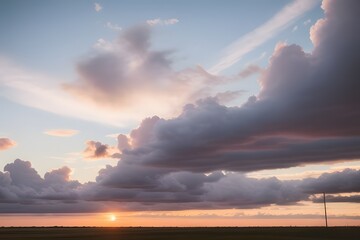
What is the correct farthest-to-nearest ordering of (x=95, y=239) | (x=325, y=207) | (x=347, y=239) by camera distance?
(x=325, y=207) → (x=95, y=239) → (x=347, y=239)

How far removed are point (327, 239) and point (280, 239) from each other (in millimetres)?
12798

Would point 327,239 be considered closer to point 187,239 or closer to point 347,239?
point 347,239

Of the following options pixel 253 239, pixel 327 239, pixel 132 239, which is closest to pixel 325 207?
pixel 327 239

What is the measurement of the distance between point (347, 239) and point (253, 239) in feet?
81.1

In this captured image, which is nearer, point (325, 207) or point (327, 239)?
point (327, 239)

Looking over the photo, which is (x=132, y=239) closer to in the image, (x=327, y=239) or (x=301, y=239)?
(x=301, y=239)

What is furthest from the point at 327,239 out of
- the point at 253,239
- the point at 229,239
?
the point at 229,239

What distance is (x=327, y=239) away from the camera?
343ft

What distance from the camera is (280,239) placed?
105688 millimetres

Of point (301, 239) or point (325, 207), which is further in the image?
point (325, 207)

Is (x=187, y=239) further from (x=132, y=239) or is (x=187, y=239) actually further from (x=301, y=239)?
(x=301, y=239)

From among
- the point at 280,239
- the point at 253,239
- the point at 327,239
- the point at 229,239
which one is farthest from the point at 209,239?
the point at 327,239

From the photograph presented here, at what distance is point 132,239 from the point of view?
360ft

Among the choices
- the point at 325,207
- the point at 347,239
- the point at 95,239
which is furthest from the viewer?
the point at 325,207
